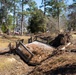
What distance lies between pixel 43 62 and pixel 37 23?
41.2m

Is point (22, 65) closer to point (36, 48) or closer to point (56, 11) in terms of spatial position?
point (36, 48)

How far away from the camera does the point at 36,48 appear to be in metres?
14.9

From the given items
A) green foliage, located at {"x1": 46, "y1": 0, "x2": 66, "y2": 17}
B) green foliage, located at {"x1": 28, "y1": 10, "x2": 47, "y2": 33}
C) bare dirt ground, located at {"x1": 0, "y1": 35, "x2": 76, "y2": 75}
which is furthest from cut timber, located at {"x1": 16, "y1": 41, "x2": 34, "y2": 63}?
green foliage, located at {"x1": 46, "y1": 0, "x2": 66, "y2": 17}

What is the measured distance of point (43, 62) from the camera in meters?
12.4

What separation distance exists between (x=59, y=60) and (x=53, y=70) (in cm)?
154

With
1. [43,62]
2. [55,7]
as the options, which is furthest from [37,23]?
[43,62]

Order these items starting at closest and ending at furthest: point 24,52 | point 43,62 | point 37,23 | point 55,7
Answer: point 43,62 < point 24,52 < point 37,23 < point 55,7

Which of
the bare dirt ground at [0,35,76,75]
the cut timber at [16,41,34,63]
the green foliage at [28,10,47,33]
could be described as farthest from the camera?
the green foliage at [28,10,47,33]

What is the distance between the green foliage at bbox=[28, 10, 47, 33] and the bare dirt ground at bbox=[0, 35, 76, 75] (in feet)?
123

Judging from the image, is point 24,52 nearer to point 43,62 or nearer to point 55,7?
point 43,62

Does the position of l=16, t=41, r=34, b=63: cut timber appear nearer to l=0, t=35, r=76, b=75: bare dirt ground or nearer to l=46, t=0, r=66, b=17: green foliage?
l=0, t=35, r=76, b=75: bare dirt ground

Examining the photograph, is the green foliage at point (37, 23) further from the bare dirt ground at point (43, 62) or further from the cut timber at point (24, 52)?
the cut timber at point (24, 52)

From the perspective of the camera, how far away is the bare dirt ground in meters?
9.79

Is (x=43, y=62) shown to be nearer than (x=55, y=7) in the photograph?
Yes
